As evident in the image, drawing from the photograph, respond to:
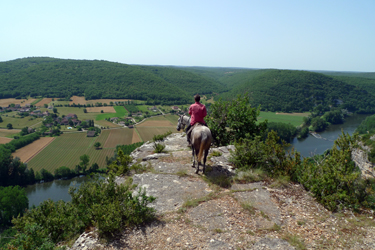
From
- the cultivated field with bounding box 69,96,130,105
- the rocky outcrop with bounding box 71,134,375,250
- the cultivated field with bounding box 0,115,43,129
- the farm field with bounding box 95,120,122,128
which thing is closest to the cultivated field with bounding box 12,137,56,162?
the cultivated field with bounding box 0,115,43,129

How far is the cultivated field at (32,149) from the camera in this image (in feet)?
196

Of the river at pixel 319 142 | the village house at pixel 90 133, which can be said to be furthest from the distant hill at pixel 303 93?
the village house at pixel 90 133

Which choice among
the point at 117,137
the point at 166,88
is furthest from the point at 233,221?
the point at 166,88

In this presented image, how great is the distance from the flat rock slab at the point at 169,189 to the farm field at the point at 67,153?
5479cm

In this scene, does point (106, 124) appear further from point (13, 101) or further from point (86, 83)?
point (86, 83)

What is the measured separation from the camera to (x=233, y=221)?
5.57 m

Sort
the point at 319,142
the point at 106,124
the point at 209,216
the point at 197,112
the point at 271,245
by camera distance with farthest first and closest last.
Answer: the point at 106,124
the point at 319,142
the point at 197,112
the point at 209,216
the point at 271,245

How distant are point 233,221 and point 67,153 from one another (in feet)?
228

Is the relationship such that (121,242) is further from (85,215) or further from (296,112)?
(296,112)

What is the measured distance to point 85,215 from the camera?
17.7 feet

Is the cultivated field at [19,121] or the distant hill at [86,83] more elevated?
the distant hill at [86,83]

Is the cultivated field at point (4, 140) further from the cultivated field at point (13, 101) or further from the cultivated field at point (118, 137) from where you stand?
the cultivated field at point (13, 101)

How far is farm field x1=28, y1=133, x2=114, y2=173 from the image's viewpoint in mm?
56719

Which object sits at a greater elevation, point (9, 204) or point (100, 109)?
point (100, 109)
